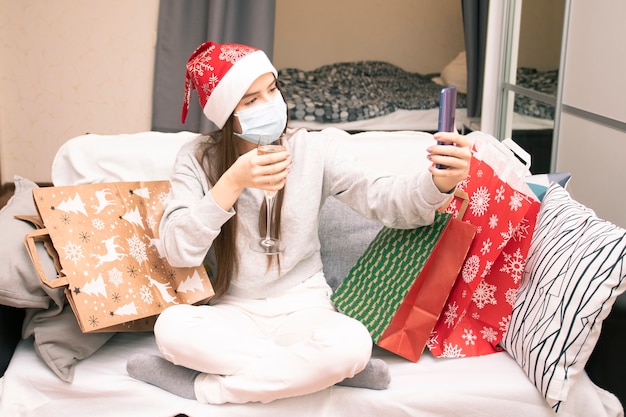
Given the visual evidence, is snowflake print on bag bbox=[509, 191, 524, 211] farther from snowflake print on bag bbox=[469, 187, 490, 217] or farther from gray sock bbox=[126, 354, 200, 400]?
gray sock bbox=[126, 354, 200, 400]

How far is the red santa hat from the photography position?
1.59 meters

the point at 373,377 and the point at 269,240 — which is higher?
the point at 269,240

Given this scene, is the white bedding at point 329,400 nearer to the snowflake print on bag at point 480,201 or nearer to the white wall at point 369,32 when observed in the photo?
the snowflake print on bag at point 480,201

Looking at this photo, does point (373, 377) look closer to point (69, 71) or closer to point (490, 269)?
point (490, 269)

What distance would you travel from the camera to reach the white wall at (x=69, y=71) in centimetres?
333

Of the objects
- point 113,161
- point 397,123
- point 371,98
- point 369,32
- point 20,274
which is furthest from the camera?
point 369,32

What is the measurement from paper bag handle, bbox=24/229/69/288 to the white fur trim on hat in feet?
1.63

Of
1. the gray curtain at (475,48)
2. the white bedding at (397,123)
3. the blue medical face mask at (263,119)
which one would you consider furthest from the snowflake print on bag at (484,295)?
the gray curtain at (475,48)

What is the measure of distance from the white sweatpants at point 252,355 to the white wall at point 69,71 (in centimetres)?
220

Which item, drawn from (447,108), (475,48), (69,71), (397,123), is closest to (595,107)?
(447,108)

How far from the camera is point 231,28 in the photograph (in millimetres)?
3484

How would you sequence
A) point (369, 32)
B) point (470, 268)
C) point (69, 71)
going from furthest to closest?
1. point (369, 32)
2. point (69, 71)
3. point (470, 268)

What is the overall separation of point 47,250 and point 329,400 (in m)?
0.71

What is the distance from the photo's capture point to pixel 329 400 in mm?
1446
